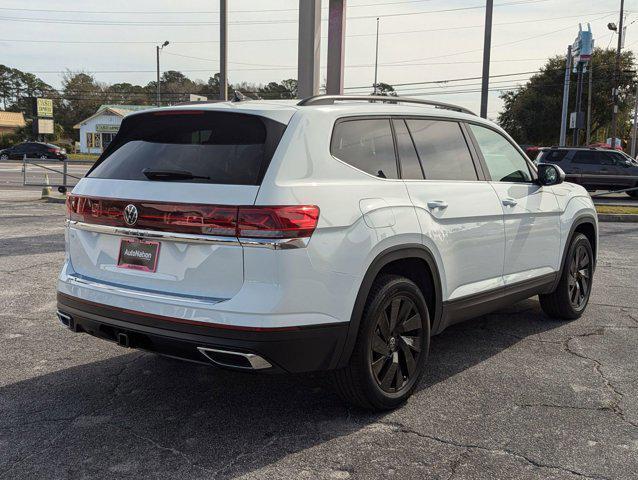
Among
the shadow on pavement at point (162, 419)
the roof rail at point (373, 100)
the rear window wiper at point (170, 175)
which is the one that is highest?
the roof rail at point (373, 100)

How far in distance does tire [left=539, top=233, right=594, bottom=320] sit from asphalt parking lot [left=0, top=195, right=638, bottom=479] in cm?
37

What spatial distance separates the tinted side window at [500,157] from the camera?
16.0 feet

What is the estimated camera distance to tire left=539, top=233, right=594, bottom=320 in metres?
5.82

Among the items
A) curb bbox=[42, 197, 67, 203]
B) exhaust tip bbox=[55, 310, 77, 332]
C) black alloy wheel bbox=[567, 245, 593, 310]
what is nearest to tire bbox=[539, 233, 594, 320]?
black alloy wheel bbox=[567, 245, 593, 310]

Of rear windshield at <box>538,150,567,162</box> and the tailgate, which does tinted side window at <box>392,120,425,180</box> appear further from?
rear windshield at <box>538,150,567,162</box>

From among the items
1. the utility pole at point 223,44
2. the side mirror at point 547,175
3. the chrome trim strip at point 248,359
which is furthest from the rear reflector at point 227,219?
the utility pole at point 223,44

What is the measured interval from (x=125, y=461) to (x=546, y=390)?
2696mm

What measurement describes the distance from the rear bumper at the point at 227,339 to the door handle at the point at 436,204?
1.09 m

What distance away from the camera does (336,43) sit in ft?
43.3

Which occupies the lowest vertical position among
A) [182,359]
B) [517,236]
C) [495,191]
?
[182,359]

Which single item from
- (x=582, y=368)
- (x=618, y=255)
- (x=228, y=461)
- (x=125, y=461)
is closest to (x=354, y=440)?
(x=228, y=461)

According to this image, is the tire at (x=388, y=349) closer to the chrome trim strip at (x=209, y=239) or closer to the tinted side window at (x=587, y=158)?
the chrome trim strip at (x=209, y=239)

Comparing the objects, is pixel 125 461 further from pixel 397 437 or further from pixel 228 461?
pixel 397 437

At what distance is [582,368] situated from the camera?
15.3ft
